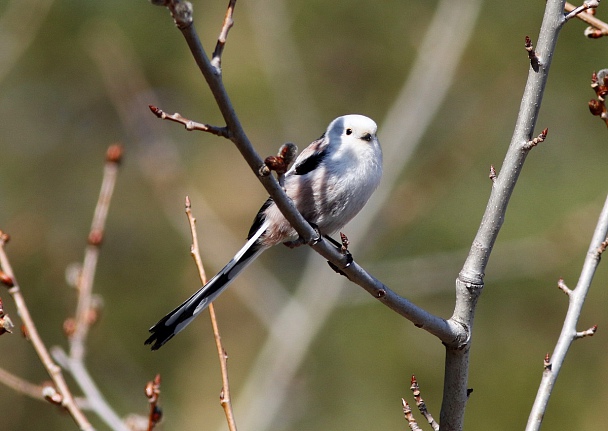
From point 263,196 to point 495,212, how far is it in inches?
157

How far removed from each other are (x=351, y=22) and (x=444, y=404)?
4.51 metres

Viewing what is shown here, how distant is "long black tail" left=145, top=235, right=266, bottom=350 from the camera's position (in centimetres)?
218

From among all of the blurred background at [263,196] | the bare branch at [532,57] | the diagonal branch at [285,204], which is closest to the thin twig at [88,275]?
the diagonal branch at [285,204]

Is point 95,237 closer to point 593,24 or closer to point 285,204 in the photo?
point 285,204

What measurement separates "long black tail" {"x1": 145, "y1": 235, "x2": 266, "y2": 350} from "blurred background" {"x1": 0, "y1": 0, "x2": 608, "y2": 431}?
2070 millimetres

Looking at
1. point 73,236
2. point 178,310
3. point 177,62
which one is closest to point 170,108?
point 177,62

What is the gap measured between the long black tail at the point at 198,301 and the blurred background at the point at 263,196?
207 cm

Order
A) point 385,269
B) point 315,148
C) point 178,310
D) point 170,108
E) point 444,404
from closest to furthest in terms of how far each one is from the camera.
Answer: point 444,404, point 178,310, point 315,148, point 385,269, point 170,108

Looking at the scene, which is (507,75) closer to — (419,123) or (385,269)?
(419,123)

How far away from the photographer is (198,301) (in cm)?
238

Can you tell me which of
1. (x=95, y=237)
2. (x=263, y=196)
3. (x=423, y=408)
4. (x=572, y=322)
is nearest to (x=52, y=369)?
(x=95, y=237)

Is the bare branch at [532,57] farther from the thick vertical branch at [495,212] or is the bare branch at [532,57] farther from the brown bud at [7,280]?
the brown bud at [7,280]

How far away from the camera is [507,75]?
18.1ft

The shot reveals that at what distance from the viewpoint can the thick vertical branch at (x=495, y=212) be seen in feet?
5.90
